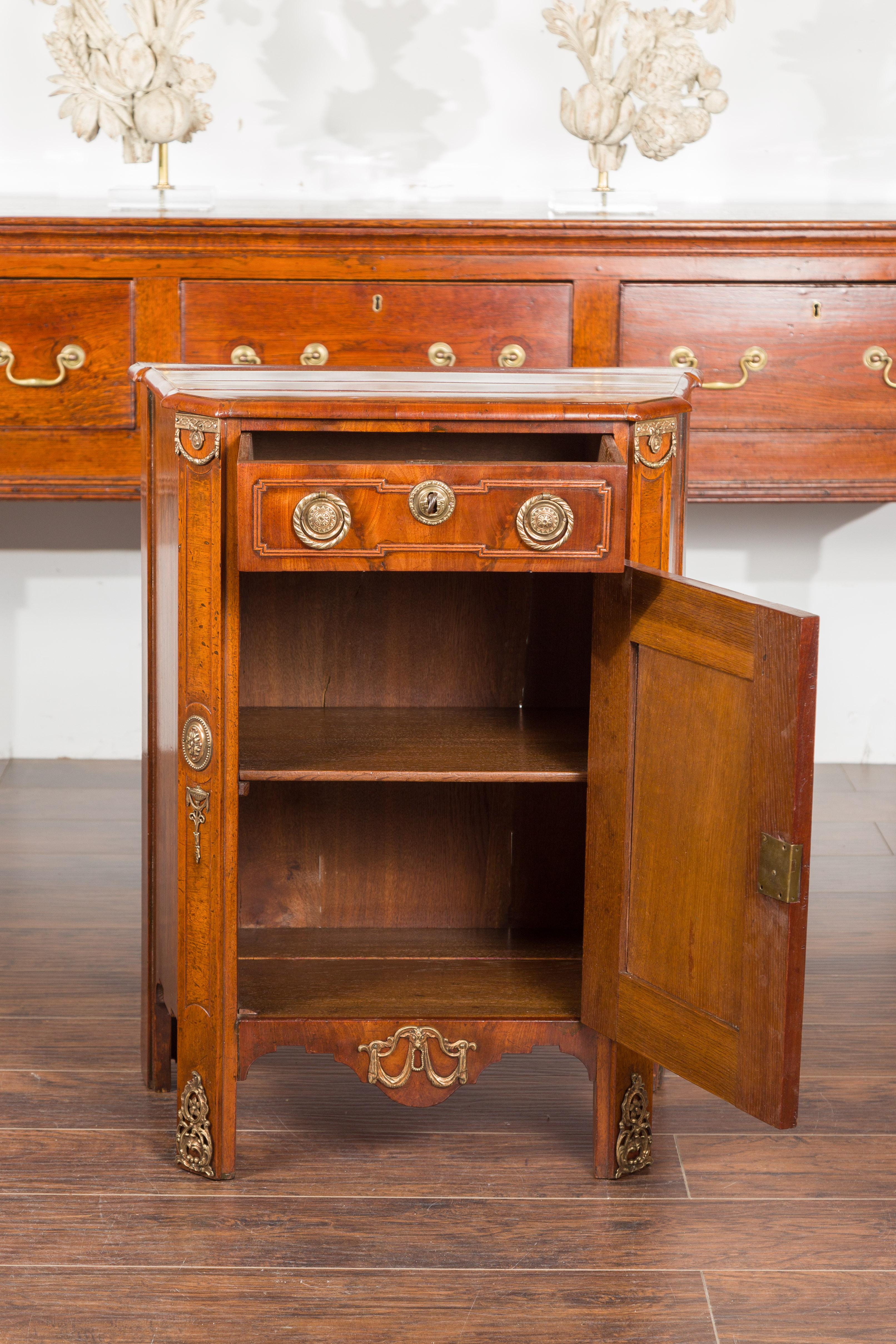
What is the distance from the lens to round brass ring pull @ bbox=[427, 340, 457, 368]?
7.98ft

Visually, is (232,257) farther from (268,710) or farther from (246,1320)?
(246,1320)

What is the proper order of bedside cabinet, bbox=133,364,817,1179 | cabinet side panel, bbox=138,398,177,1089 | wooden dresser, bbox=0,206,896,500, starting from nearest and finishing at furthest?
bedside cabinet, bbox=133,364,817,1179 → cabinet side panel, bbox=138,398,177,1089 → wooden dresser, bbox=0,206,896,500

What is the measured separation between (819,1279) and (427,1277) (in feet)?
1.29

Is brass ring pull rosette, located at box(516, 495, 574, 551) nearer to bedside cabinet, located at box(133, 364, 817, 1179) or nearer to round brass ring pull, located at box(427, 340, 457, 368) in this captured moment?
bedside cabinet, located at box(133, 364, 817, 1179)

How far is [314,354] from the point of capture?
2430mm

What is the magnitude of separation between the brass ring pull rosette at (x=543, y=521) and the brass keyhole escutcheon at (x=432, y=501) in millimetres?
70

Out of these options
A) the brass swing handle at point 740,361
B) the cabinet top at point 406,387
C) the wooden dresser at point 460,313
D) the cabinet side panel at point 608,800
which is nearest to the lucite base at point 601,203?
the wooden dresser at point 460,313

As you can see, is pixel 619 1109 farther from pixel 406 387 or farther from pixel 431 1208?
pixel 406 387

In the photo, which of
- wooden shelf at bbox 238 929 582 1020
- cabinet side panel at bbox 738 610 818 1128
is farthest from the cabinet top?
wooden shelf at bbox 238 929 582 1020

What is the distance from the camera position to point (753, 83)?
306cm

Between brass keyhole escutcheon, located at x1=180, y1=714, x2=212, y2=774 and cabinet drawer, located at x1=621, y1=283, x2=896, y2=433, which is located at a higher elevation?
cabinet drawer, located at x1=621, y1=283, x2=896, y2=433

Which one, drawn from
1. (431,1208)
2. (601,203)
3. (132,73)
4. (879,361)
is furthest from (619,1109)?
(132,73)

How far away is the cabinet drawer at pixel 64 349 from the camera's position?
2.40m

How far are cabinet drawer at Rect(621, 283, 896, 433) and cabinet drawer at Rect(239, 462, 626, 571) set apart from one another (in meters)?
1.02
